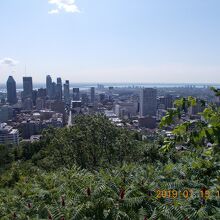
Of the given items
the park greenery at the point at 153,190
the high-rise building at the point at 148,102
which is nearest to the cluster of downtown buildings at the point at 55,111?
the high-rise building at the point at 148,102

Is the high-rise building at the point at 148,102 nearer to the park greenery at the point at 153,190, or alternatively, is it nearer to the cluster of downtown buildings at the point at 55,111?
the cluster of downtown buildings at the point at 55,111

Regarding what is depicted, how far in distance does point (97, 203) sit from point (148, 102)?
369 feet

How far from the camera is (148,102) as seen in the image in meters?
114

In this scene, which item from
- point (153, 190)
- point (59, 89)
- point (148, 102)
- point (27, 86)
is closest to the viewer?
point (153, 190)

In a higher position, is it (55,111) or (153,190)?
(153,190)

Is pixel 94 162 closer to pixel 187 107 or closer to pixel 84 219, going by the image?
pixel 84 219

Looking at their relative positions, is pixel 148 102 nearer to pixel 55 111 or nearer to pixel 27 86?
pixel 55 111

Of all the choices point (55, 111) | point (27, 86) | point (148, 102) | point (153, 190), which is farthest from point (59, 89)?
point (153, 190)

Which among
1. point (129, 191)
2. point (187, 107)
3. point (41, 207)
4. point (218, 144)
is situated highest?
point (187, 107)

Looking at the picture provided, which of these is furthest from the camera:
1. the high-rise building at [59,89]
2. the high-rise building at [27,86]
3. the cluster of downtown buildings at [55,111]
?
the high-rise building at [59,89]

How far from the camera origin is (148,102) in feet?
375

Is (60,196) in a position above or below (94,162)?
above

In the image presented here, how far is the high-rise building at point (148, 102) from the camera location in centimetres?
11344

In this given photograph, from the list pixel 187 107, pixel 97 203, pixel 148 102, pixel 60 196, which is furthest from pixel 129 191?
pixel 148 102
